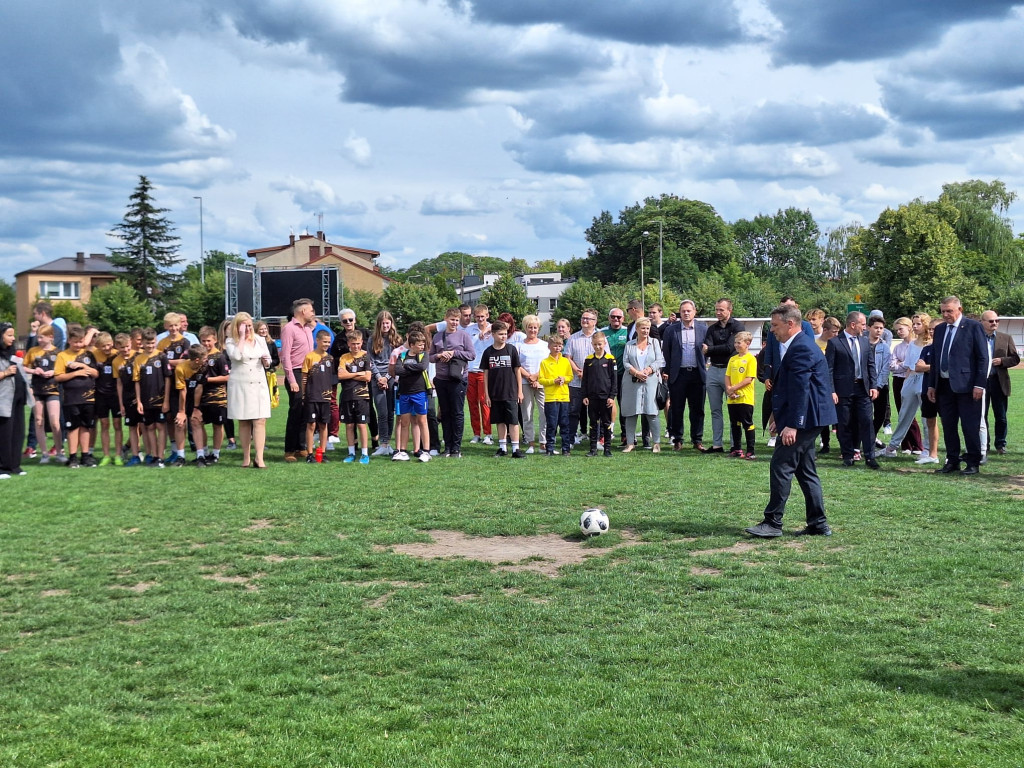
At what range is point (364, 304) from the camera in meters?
67.1

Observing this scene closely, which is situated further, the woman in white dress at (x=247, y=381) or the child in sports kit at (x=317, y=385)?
the child in sports kit at (x=317, y=385)

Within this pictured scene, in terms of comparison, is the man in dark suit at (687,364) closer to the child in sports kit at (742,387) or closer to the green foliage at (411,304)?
the child in sports kit at (742,387)

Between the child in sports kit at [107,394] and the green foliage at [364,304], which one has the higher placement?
the green foliage at [364,304]

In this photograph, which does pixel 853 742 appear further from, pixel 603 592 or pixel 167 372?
pixel 167 372

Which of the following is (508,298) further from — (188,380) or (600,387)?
(188,380)

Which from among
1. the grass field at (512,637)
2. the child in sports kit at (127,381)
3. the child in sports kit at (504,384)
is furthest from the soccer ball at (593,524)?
the child in sports kit at (127,381)

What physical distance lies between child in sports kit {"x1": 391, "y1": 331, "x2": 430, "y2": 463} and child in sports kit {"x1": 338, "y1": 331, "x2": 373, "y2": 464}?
449mm

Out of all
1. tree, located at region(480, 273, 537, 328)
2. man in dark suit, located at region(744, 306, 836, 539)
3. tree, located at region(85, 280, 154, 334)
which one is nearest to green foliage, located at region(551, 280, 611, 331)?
tree, located at region(480, 273, 537, 328)

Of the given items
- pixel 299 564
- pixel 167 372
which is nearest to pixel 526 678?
pixel 299 564

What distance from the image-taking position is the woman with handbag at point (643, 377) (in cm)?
1327

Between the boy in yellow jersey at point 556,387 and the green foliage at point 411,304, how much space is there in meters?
48.6

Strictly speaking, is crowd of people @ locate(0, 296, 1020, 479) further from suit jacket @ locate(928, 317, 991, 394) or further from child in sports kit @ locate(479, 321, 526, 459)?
suit jacket @ locate(928, 317, 991, 394)

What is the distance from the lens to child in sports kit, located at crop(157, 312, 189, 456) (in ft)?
41.1

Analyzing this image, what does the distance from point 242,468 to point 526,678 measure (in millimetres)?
8463
